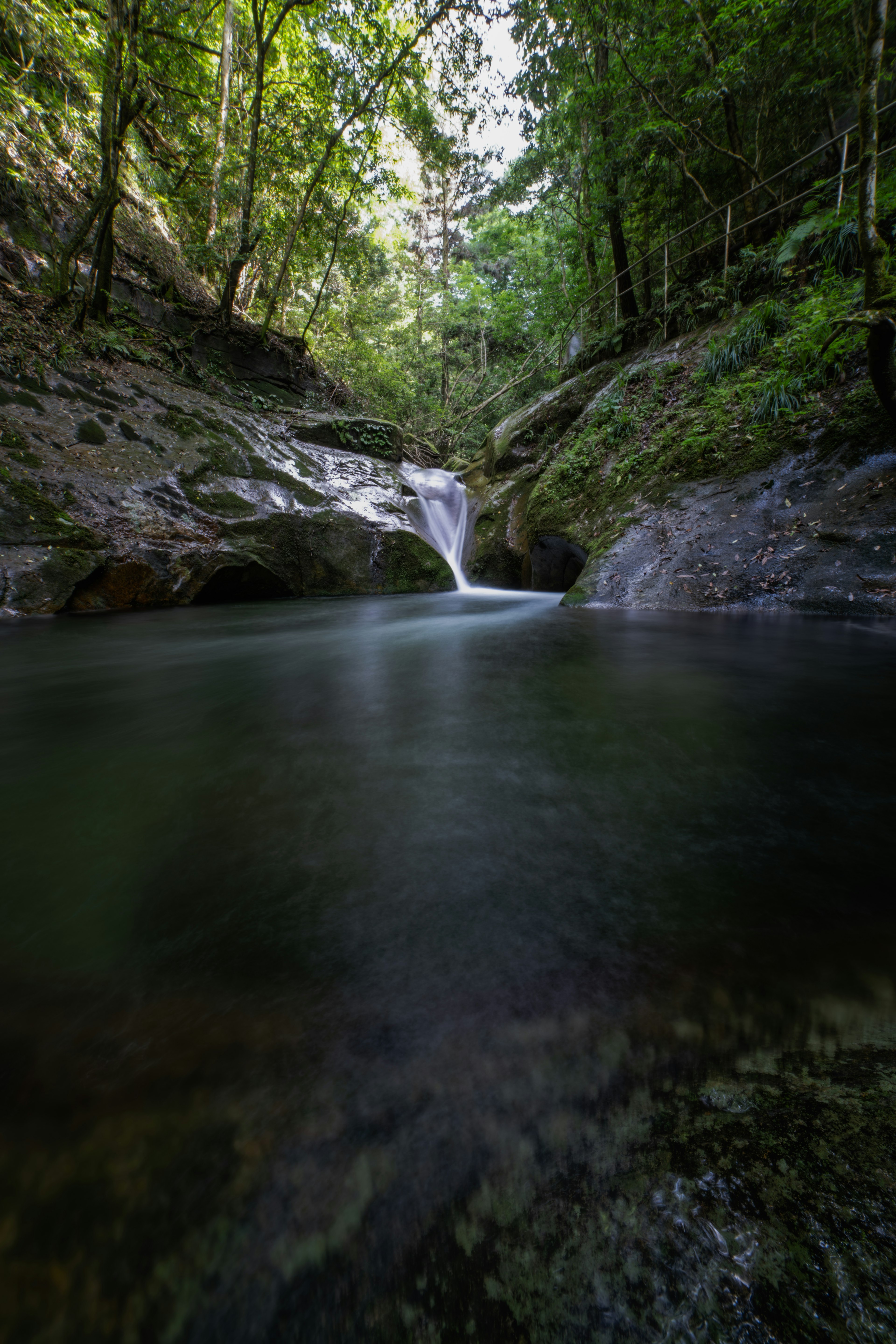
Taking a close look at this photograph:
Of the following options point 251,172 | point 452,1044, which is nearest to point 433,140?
point 251,172

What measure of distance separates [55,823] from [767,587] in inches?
231

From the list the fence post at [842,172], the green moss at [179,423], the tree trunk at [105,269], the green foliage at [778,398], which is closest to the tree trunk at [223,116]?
the tree trunk at [105,269]

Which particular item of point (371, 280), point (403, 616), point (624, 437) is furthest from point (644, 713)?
point (371, 280)

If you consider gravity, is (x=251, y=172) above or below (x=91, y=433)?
above

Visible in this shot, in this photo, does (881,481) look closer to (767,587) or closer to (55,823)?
(767,587)

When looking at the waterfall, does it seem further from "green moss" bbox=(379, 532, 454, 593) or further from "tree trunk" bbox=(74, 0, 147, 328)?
"tree trunk" bbox=(74, 0, 147, 328)

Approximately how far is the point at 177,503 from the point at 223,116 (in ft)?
30.3

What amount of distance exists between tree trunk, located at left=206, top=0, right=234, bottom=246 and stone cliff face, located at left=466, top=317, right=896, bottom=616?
8142 mm

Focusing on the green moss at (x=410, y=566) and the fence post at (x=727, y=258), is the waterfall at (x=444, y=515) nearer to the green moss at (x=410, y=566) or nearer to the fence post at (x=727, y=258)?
the green moss at (x=410, y=566)

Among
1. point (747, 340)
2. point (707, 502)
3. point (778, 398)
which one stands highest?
point (747, 340)

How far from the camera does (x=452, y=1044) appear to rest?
825 mm

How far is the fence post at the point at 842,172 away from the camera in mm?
6234

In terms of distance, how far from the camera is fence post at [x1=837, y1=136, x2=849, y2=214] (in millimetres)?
6234

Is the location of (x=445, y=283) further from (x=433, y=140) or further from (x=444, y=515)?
(x=444, y=515)
